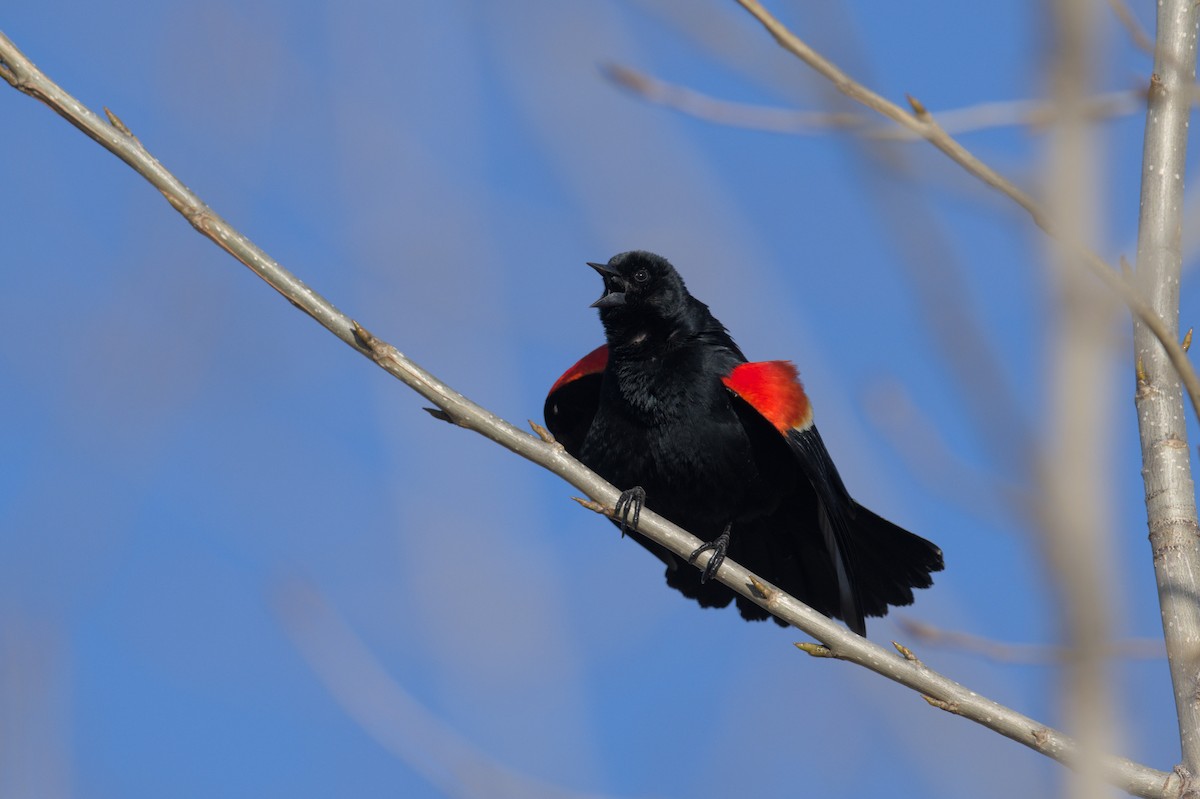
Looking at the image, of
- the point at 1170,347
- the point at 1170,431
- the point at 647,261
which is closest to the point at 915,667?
the point at 1170,431

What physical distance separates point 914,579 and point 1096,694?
135 inches

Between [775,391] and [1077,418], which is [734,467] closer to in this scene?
[775,391]

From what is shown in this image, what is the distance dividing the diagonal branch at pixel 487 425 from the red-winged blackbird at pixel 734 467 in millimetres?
1176

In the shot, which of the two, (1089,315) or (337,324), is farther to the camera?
(337,324)

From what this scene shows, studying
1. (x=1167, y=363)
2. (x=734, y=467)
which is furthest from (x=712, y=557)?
(x=1167, y=363)

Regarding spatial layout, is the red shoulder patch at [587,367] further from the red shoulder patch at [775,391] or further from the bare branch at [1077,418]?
the bare branch at [1077,418]

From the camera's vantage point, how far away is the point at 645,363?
465 cm

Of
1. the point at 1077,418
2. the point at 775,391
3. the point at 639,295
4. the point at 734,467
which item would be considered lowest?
the point at 1077,418

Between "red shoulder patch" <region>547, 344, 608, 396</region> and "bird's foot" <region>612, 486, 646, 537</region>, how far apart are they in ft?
3.46

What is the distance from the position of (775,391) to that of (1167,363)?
197 centimetres

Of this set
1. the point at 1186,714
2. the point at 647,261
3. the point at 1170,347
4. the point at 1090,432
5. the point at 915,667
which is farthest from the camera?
the point at 647,261

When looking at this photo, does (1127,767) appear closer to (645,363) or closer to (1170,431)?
(1170,431)

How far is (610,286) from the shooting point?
4.99 metres

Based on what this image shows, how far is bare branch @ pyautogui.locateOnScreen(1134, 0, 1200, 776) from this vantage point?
236 centimetres
